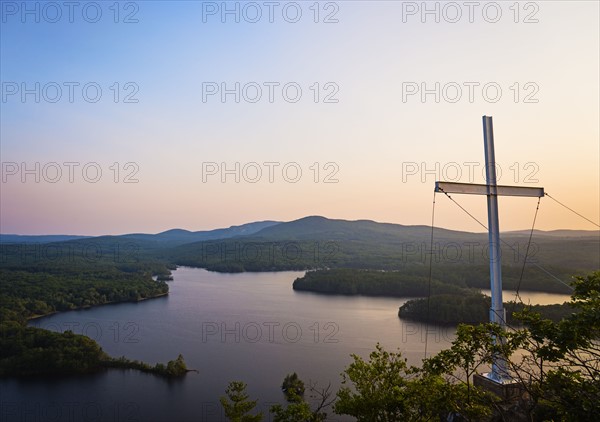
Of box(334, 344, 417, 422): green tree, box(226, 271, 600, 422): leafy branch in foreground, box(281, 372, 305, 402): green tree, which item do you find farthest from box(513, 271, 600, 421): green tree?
box(281, 372, 305, 402): green tree

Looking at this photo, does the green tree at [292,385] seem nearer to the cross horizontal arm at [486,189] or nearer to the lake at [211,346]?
the lake at [211,346]

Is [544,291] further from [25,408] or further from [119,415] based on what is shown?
[25,408]

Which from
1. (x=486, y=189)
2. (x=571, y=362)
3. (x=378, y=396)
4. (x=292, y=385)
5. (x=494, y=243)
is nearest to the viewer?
(x=571, y=362)

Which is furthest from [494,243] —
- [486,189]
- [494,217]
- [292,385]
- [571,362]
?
[292,385]

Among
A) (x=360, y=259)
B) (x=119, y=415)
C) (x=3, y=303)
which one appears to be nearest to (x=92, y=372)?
(x=119, y=415)

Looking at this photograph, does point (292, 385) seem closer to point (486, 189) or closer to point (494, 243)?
point (494, 243)

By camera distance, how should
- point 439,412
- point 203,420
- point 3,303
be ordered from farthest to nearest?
point 3,303
point 203,420
point 439,412
